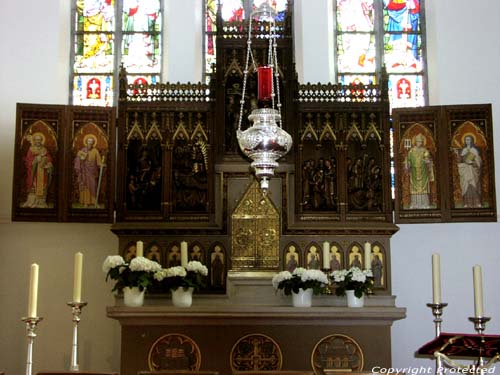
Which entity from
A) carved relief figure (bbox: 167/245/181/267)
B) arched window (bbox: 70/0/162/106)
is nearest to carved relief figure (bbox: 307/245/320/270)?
carved relief figure (bbox: 167/245/181/267)

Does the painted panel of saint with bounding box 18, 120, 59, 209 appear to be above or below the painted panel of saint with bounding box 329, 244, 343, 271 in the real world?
above

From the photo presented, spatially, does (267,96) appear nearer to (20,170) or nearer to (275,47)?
(275,47)

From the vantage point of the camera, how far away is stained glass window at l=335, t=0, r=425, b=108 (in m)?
12.4

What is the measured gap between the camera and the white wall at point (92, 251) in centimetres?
1100

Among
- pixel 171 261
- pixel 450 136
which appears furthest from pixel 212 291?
pixel 450 136

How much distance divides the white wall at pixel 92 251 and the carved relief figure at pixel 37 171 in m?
0.76

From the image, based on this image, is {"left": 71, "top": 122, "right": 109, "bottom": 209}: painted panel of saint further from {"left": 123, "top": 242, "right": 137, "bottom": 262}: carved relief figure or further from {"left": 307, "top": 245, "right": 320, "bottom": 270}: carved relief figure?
{"left": 307, "top": 245, "right": 320, "bottom": 270}: carved relief figure

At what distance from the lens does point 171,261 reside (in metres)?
10.2

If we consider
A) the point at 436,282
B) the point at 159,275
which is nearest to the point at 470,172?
the point at 436,282

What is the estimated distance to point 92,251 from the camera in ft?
36.5

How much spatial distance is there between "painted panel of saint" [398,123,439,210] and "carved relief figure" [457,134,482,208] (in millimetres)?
383

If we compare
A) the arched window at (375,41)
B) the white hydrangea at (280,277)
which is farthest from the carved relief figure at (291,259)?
the arched window at (375,41)

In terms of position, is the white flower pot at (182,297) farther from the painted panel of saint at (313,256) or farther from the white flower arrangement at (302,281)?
the painted panel of saint at (313,256)

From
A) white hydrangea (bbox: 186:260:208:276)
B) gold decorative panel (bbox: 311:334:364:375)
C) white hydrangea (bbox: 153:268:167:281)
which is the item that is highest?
Result: white hydrangea (bbox: 186:260:208:276)
